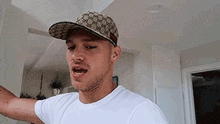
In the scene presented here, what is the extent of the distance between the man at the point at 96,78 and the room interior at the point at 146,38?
120 centimetres

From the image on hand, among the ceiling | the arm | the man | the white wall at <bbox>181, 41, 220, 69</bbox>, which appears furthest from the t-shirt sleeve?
the white wall at <bbox>181, 41, 220, 69</bbox>

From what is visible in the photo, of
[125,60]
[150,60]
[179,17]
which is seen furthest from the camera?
[125,60]

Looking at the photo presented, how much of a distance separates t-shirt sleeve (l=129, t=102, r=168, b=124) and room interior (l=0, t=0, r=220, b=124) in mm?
1405

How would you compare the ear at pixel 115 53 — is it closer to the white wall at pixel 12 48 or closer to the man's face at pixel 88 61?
the man's face at pixel 88 61

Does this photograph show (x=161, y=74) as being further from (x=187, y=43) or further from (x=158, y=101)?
(x=187, y=43)

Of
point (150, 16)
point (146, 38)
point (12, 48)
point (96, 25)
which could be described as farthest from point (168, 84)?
point (96, 25)

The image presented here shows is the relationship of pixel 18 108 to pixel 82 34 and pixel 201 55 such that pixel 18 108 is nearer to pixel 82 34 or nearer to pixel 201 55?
pixel 82 34

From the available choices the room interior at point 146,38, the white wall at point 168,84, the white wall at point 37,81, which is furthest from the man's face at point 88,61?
the white wall at point 37,81

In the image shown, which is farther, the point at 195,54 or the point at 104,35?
the point at 195,54

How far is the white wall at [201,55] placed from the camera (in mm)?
2993

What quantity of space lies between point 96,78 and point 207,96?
11.0 ft

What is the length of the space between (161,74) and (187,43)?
2.35ft

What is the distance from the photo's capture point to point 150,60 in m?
2.99

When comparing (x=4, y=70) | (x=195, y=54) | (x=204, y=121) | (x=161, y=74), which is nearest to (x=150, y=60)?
(x=161, y=74)
